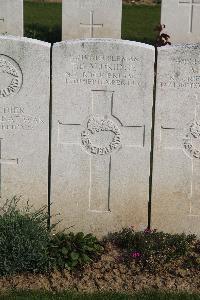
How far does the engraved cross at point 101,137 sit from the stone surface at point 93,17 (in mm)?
6501

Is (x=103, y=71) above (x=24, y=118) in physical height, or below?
above

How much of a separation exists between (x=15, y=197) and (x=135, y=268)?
47.2 inches

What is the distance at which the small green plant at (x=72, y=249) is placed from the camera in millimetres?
5422

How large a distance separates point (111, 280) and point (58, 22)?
10533mm

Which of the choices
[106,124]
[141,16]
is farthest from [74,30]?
[106,124]

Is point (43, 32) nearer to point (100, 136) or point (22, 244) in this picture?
point (100, 136)

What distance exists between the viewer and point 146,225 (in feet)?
19.5

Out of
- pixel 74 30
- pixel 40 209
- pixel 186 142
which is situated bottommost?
pixel 40 209

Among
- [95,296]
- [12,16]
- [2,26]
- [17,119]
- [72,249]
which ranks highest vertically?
[12,16]

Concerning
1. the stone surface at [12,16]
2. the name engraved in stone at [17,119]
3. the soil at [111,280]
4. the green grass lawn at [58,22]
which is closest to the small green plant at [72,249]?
the soil at [111,280]

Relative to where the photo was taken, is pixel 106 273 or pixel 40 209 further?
pixel 40 209

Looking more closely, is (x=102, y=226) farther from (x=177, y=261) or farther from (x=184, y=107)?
(x=184, y=107)

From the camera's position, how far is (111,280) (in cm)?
535

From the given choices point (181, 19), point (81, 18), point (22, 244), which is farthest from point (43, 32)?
point (22, 244)
